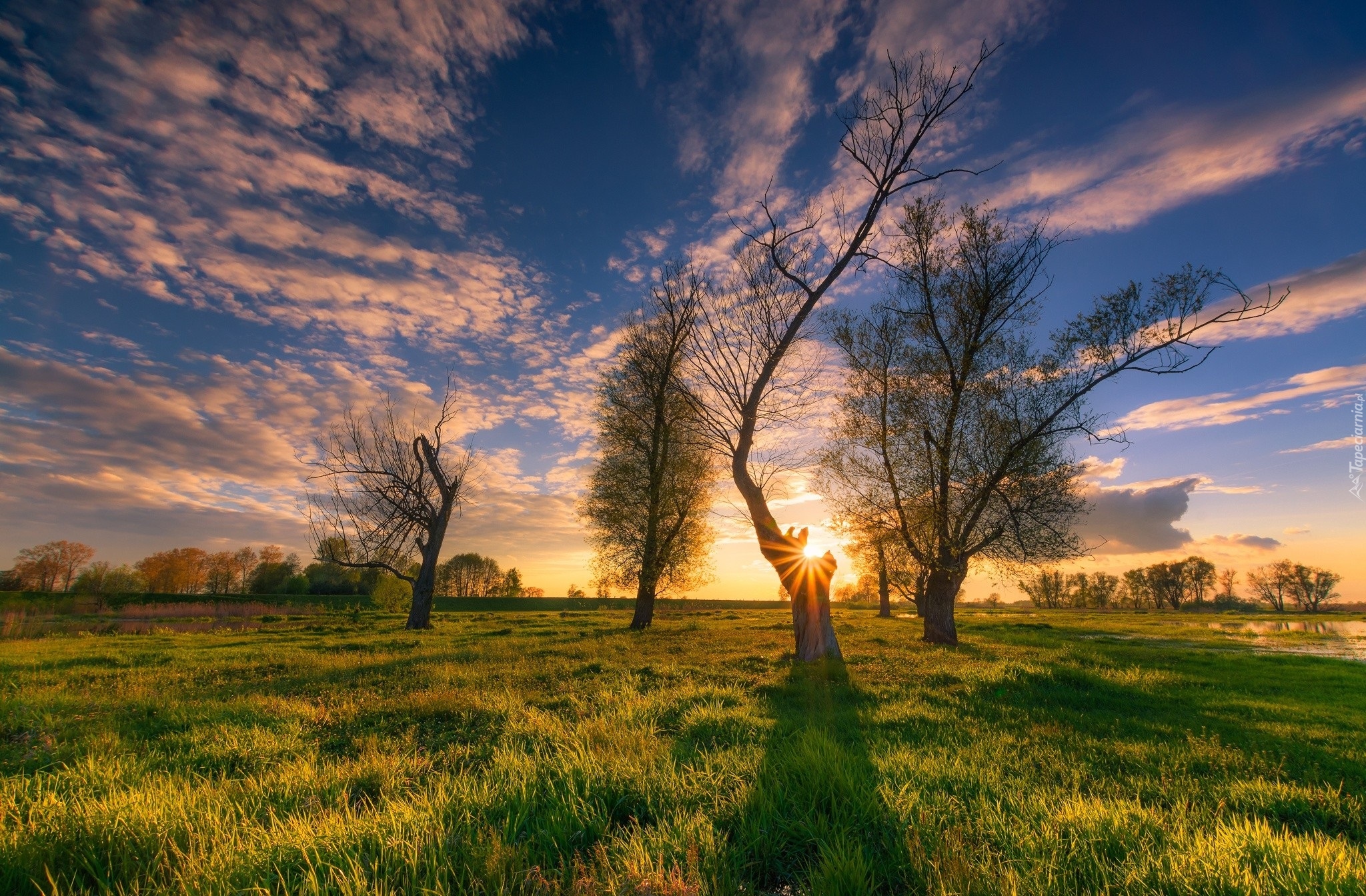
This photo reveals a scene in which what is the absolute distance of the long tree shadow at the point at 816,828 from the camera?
2.69 metres

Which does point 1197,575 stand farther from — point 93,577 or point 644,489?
point 93,577

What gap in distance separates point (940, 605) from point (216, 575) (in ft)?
417

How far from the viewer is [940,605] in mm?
19516

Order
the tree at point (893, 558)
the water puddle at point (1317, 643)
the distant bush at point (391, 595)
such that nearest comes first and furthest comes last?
the tree at point (893, 558)
the water puddle at point (1317, 643)
the distant bush at point (391, 595)

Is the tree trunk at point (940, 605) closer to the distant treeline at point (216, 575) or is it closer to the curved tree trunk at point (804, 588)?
the curved tree trunk at point (804, 588)

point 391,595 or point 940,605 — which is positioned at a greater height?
point 940,605

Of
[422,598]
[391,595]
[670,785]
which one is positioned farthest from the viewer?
[391,595]

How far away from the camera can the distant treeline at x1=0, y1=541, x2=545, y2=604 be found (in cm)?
8112

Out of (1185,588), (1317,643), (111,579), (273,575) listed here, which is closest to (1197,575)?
(1185,588)

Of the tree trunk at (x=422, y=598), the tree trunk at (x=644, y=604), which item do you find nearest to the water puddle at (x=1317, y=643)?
the tree trunk at (x=644, y=604)

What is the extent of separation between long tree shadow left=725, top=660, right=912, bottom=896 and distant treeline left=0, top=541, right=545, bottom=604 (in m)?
79.6

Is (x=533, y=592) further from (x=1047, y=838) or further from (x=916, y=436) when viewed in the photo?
(x=1047, y=838)

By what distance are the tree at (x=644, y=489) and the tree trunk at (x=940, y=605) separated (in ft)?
34.8

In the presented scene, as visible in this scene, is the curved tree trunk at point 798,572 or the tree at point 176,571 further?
the tree at point 176,571
